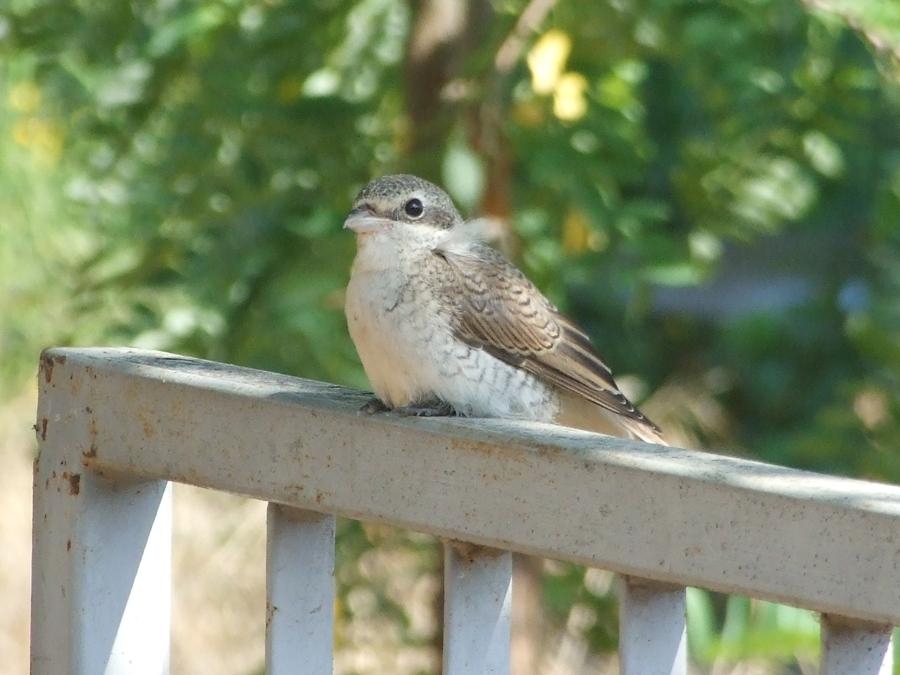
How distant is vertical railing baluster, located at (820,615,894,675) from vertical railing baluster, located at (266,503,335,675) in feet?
2.47

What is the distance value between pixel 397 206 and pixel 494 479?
1644mm

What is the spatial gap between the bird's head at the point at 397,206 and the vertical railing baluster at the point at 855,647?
6.33ft

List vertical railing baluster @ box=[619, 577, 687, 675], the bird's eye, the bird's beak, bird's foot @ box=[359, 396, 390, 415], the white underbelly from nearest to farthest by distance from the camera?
1. vertical railing baluster @ box=[619, 577, 687, 675]
2. bird's foot @ box=[359, 396, 390, 415]
3. the white underbelly
4. the bird's beak
5. the bird's eye

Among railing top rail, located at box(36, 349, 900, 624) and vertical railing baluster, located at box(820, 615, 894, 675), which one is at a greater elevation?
railing top rail, located at box(36, 349, 900, 624)

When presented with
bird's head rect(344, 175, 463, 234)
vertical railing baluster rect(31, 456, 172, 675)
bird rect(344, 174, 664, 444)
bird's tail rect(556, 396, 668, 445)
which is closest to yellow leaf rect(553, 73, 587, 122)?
bird rect(344, 174, 664, 444)

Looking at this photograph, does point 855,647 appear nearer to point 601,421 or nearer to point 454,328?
point 454,328

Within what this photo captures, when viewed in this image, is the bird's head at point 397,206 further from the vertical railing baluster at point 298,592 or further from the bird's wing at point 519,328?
the vertical railing baluster at point 298,592

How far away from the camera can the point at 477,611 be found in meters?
1.99

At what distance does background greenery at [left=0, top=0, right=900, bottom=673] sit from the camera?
395cm

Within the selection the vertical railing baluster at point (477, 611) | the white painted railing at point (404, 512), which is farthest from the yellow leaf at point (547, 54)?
the vertical railing baluster at point (477, 611)

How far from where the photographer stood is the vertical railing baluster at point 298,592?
2.14 metres

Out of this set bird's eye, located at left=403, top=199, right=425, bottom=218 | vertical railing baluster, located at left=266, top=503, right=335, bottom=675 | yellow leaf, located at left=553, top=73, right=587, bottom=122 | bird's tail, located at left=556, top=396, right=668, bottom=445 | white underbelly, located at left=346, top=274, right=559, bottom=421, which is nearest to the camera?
vertical railing baluster, located at left=266, top=503, right=335, bottom=675

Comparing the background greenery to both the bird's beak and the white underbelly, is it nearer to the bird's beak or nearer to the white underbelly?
the bird's beak

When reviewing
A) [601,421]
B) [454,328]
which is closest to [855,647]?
[454,328]
